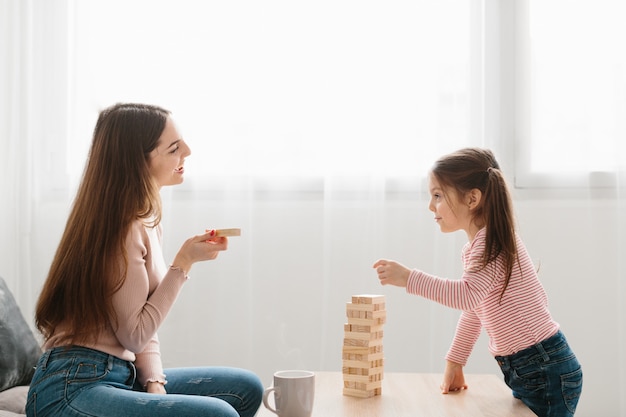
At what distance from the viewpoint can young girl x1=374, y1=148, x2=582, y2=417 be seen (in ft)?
5.47

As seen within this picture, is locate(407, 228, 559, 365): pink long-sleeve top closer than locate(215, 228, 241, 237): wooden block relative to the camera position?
No

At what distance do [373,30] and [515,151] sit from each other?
0.68 metres

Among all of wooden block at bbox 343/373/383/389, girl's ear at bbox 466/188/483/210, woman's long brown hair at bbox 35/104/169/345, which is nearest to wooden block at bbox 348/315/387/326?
wooden block at bbox 343/373/383/389

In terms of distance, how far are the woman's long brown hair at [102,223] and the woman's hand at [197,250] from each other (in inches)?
4.2

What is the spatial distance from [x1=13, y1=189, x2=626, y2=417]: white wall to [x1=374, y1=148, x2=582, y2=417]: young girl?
858 millimetres

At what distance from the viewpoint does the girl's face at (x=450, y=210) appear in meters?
1.80

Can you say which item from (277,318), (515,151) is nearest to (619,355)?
(515,151)

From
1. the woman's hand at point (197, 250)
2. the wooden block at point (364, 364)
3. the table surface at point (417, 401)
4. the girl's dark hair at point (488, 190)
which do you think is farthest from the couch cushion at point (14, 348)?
the girl's dark hair at point (488, 190)

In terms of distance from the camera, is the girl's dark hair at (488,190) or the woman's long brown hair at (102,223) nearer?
the woman's long brown hair at (102,223)

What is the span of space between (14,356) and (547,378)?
1350 millimetres

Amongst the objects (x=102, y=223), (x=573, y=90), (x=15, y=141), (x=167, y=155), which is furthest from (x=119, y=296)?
(x=573, y=90)

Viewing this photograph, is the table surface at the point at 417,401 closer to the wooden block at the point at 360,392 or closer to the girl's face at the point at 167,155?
the wooden block at the point at 360,392

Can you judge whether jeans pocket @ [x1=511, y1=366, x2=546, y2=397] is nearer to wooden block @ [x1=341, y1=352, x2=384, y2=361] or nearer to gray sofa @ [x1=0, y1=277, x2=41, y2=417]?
wooden block @ [x1=341, y1=352, x2=384, y2=361]

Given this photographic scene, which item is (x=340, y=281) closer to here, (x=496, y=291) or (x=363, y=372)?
(x=496, y=291)
